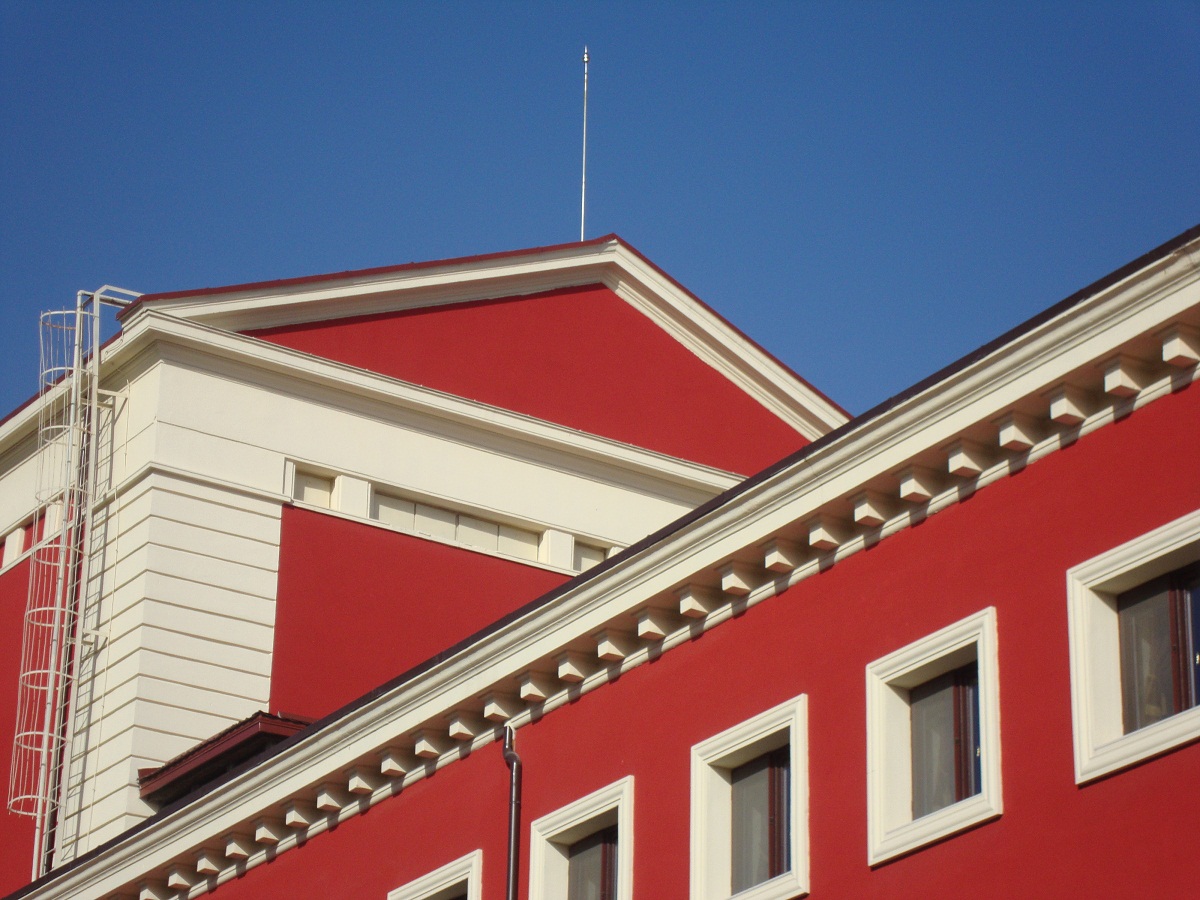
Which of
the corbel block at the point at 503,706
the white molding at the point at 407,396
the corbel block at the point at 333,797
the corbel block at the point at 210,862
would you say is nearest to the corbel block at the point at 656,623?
the corbel block at the point at 503,706

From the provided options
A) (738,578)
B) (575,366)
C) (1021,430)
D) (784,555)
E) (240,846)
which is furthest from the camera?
(575,366)

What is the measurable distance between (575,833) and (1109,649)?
6370 mm

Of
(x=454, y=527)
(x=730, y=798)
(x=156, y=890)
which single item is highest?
(x=454, y=527)

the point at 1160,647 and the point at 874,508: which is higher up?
the point at 874,508

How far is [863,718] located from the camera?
19.2m

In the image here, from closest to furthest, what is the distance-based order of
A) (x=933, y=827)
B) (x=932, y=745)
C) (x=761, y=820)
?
1. (x=933, y=827)
2. (x=932, y=745)
3. (x=761, y=820)

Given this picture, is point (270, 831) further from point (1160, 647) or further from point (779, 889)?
point (1160, 647)

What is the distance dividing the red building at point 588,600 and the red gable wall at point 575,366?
0.06 metres

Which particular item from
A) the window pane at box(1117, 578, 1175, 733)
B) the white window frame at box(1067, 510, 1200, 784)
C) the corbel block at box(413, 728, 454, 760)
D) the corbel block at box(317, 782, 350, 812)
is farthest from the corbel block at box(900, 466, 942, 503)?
the corbel block at box(317, 782, 350, 812)

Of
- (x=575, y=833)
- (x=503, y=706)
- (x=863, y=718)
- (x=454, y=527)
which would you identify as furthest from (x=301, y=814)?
(x=454, y=527)

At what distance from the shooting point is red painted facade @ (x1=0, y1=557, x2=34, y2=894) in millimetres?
33781

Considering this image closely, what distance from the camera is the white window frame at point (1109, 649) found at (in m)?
16.7

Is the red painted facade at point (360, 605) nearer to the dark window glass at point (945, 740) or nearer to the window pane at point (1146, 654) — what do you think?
the dark window glass at point (945, 740)

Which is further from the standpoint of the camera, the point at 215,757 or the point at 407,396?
the point at 407,396
